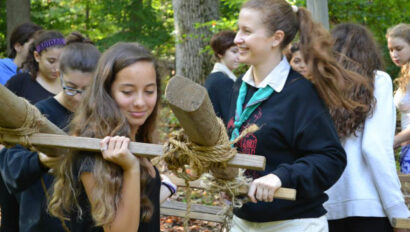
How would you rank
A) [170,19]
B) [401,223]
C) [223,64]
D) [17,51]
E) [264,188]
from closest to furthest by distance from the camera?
[264,188] < [401,223] < [223,64] < [17,51] < [170,19]

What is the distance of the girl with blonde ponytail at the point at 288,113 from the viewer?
284cm

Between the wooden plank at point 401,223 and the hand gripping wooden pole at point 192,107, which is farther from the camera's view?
the wooden plank at point 401,223

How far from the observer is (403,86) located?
5527mm

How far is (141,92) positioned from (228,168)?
1.95 feet

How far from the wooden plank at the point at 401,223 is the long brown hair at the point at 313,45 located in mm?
874

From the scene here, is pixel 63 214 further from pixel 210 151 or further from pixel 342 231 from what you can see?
pixel 342 231

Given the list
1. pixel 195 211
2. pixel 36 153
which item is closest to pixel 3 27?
pixel 195 211

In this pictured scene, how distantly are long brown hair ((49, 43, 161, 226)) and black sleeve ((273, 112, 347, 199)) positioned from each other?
81 cm

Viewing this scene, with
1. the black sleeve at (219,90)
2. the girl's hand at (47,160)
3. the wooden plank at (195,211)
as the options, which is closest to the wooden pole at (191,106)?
the girl's hand at (47,160)

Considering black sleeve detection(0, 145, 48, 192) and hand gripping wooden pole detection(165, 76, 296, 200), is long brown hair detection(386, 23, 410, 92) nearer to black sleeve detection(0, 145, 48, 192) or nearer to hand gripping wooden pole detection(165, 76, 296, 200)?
hand gripping wooden pole detection(165, 76, 296, 200)

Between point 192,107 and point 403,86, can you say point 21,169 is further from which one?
point 403,86

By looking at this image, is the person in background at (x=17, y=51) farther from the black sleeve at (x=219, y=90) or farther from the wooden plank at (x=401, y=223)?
the wooden plank at (x=401, y=223)

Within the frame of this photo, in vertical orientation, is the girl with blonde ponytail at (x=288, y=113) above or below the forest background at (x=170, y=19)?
below

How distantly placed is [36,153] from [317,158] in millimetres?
1649
